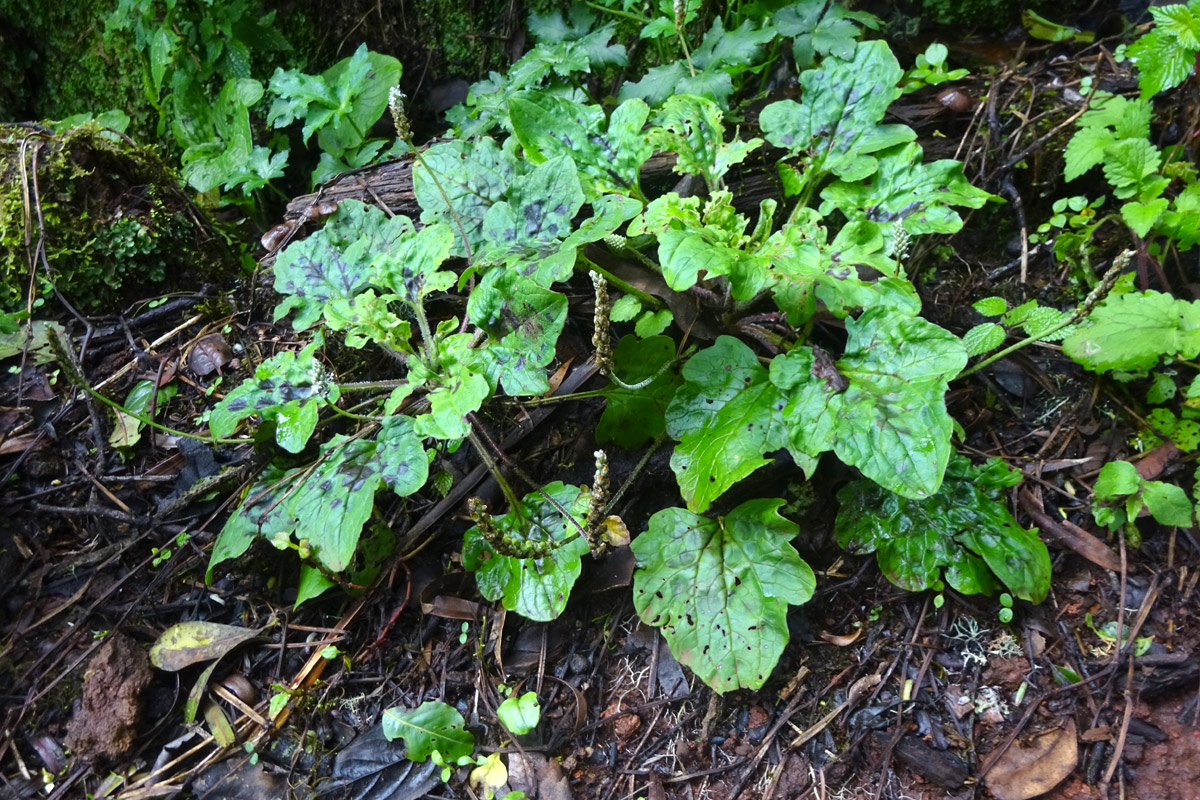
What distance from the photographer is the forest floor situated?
1836 millimetres

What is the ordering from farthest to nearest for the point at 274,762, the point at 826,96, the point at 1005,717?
1. the point at 826,96
2. the point at 274,762
3. the point at 1005,717

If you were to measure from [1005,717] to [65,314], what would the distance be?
3.66m

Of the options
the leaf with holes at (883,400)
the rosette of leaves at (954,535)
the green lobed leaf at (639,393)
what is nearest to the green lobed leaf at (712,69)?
the green lobed leaf at (639,393)

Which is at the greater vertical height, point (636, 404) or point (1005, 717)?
point (636, 404)

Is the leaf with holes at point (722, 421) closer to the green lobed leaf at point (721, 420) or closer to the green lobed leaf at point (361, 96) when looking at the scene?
the green lobed leaf at point (721, 420)

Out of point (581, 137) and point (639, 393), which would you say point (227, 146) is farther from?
point (639, 393)

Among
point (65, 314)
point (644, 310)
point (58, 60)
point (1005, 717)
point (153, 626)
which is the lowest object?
point (1005, 717)

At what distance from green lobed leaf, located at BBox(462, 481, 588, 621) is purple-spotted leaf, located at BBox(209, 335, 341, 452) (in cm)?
60

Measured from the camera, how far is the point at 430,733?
6.27ft

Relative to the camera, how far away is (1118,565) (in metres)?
2.01

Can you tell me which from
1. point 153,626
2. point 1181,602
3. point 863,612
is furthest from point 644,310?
point 153,626

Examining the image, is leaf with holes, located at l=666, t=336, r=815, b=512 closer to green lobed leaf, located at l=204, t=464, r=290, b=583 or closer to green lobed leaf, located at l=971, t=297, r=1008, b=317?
green lobed leaf, located at l=971, t=297, r=1008, b=317

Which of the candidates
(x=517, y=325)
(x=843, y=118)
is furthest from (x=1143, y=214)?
(x=517, y=325)

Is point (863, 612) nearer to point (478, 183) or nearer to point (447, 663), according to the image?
point (447, 663)
